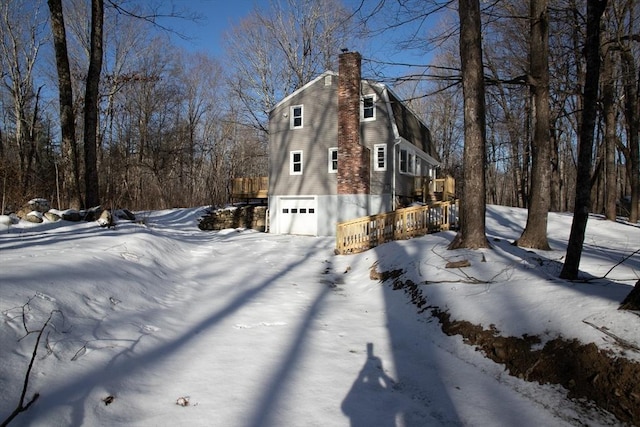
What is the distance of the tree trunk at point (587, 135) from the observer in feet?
14.6

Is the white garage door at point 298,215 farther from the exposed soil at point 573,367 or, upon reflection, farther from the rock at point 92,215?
the exposed soil at point 573,367

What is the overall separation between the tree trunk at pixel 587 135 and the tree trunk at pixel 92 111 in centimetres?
1239

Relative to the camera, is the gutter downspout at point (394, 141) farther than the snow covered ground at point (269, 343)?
Yes

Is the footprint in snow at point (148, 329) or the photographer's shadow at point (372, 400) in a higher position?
the footprint in snow at point (148, 329)

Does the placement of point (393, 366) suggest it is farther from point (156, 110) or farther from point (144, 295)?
point (156, 110)

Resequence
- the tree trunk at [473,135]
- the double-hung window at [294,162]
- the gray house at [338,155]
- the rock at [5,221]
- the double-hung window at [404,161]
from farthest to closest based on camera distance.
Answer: the double-hung window at [294,162]
the double-hung window at [404,161]
the gray house at [338,155]
the rock at [5,221]
the tree trunk at [473,135]

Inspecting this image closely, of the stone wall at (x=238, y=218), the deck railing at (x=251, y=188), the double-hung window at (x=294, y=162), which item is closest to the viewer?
the double-hung window at (x=294, y=162)

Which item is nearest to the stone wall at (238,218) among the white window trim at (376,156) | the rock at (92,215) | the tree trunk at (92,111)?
the white window trim at (376,156)

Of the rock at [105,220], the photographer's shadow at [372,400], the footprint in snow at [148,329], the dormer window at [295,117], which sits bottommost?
the photographer's shadow at [372,400]

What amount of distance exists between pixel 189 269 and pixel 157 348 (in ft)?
14.8

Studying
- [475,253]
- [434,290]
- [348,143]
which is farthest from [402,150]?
[434,290]

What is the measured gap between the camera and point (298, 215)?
19.0 meters

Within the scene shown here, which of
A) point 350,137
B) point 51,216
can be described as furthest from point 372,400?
point 350,137

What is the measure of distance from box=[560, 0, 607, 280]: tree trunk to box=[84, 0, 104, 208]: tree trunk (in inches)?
488
